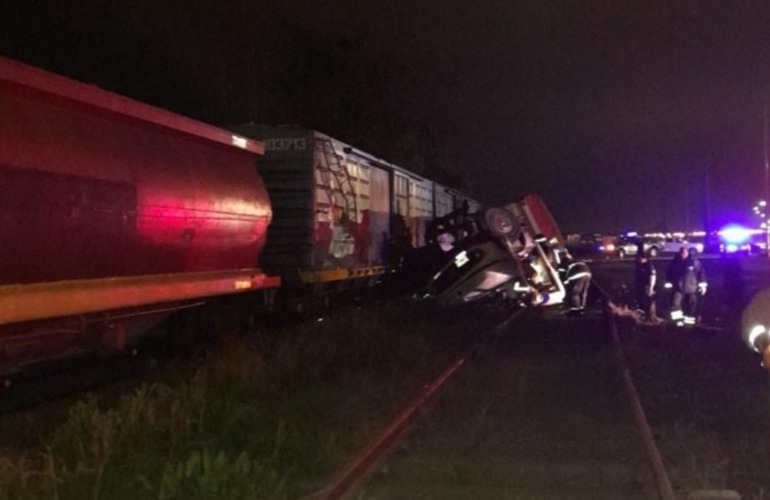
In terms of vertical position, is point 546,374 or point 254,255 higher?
point 254,255

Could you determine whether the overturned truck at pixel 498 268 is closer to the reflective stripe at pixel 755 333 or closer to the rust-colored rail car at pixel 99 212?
the rust-colored rail car at pixel 99 212

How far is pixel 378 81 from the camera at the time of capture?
43.8 metres

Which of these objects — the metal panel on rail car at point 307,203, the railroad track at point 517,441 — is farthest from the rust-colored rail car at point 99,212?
the metal panel on rail car at point 307,203

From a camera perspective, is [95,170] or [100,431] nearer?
[100,431]

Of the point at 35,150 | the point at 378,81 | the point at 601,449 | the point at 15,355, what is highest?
the point at 378,81

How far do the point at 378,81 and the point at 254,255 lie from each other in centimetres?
3200

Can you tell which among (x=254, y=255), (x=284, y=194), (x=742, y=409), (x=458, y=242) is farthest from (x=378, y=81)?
(x=742, y=409)

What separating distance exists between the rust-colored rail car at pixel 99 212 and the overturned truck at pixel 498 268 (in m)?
9.99

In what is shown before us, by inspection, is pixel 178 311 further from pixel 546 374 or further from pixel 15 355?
pixel 546 374

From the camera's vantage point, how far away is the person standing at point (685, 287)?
64.5 feet

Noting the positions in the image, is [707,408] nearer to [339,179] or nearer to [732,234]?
[339,179]

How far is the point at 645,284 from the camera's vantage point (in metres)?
23.3

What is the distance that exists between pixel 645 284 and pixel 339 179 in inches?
361

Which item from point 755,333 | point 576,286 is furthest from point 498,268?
point 755,333
